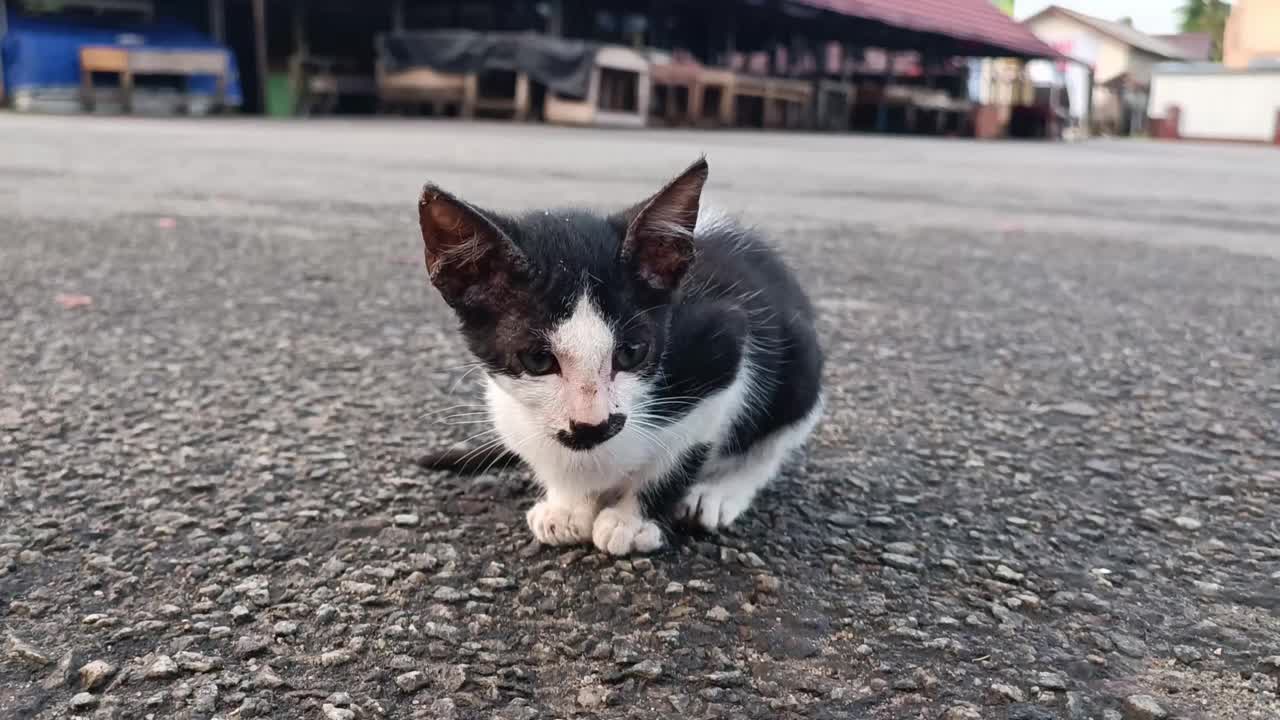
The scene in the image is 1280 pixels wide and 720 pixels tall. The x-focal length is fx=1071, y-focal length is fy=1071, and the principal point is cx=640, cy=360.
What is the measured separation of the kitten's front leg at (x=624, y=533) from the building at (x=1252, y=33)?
5166 centimetres

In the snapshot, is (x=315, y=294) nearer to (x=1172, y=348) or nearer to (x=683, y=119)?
(x=1172, y=348)

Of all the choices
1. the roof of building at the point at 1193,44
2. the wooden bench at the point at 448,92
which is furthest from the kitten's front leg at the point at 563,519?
the roof of building at the point at 1193,44

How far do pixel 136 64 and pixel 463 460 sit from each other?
19.0 m

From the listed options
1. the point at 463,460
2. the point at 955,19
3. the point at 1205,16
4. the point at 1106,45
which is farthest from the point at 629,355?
the point at 1205,16

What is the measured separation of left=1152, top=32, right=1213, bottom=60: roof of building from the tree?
3.86m

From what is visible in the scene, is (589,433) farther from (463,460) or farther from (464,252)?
(463,460)

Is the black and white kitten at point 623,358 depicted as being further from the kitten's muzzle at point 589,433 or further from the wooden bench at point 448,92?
the wooden bench at point 448,92

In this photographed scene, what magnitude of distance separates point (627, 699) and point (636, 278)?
2.17 feet

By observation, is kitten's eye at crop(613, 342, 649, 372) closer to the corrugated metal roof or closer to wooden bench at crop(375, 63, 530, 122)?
wooden bench at crop(375, 63, 530, 122)

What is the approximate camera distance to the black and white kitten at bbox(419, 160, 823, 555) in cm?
158

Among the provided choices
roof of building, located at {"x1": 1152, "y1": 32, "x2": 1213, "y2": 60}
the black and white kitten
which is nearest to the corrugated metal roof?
the black and white kitten

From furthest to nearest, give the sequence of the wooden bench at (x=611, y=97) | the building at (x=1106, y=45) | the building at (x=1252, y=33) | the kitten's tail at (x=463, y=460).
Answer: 1. the building at (x=1106, y=45)
2. the building at (x=1252, y=33)
3. the wooden bench at (x=611, y=97)
4. the kitten's tail at (x=463, y=460)

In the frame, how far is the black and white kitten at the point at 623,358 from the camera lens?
158 cm

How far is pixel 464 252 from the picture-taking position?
1.59 metres
